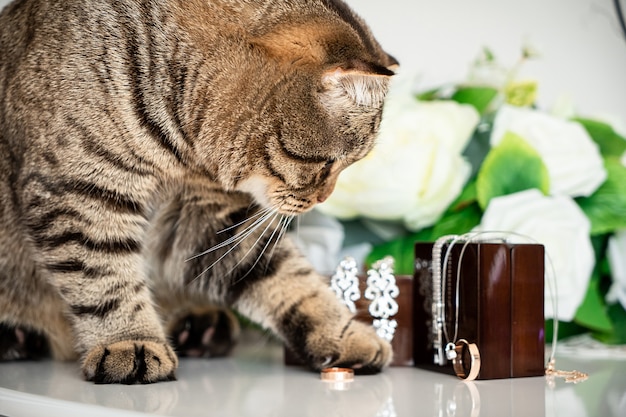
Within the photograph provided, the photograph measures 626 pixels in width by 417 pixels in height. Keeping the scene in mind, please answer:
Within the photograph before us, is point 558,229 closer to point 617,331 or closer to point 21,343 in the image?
point 617,331

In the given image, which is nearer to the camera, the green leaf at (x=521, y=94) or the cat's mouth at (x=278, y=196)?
the cat's mouth at (x=278, y=196)

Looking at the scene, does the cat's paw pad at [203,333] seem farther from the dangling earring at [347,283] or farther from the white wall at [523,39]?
the white wall at [523,39]

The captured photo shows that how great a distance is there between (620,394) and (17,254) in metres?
0.83

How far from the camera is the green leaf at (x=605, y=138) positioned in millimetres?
1342

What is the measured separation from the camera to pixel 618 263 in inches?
51.7

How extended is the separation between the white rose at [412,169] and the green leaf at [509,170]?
40mm

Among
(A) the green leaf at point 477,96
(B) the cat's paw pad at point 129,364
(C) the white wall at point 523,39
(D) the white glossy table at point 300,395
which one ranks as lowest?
(D) the white glossy table at point 300,395

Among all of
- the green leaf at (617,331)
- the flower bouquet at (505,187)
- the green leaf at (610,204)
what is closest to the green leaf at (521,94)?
the flower bouquet at (505,187)

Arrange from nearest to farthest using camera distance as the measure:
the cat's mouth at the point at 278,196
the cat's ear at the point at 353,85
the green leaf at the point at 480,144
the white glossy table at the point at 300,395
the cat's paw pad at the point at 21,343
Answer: the white glossy table at the point at 300,395, the cat's ear at the point at 353,85, the cat's mouth at the point at 278,196, the cat's paw pad at the point at 21,343, the green leaf at the point at 480,144

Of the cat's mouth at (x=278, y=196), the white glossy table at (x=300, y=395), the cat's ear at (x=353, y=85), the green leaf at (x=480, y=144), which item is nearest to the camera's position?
the white glossy table at (x=300, y=395)

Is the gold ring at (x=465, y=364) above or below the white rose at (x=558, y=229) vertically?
below

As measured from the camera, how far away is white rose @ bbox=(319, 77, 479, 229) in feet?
4.21

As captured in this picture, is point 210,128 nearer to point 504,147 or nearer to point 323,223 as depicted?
point 323,223

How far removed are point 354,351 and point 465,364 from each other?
0.15 metres
